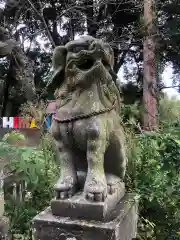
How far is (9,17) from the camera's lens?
9.40 metres

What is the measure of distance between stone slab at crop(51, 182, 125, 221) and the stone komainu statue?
0.03 metres

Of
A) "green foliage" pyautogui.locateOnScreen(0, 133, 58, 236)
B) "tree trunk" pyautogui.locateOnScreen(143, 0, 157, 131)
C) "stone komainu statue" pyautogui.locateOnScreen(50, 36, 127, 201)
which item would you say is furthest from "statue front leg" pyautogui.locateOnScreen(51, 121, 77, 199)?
"tree trunk" pyautogui.locateOnScreen(143, 0, 157, 131)

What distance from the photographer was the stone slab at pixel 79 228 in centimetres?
162

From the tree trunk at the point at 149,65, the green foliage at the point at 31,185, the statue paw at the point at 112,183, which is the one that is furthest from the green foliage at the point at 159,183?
the tree trunk at the point at 149,65

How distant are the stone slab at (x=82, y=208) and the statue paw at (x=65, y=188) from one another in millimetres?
28

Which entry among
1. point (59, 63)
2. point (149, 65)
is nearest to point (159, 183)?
point (59, 63)

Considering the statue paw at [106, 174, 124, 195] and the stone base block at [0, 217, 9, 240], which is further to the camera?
the stone base block at [0, 217, 9, 240]

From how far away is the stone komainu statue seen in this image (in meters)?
1.71

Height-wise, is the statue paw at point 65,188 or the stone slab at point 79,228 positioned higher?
the statue paw at point 65,188

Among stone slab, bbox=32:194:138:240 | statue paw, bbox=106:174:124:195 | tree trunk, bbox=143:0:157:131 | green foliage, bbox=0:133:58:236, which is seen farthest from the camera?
tree trunk, bbox=143:0:157:131

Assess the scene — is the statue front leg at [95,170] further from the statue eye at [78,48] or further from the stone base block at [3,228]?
the stone base block at [3,228]

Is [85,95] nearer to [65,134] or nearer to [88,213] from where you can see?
[65,134]

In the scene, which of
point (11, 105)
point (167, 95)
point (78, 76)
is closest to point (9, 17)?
point (11, 105)

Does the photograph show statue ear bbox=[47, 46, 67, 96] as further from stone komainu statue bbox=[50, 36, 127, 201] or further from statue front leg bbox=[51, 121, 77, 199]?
statue front leg bbox=[51, 121, 77, 199]
